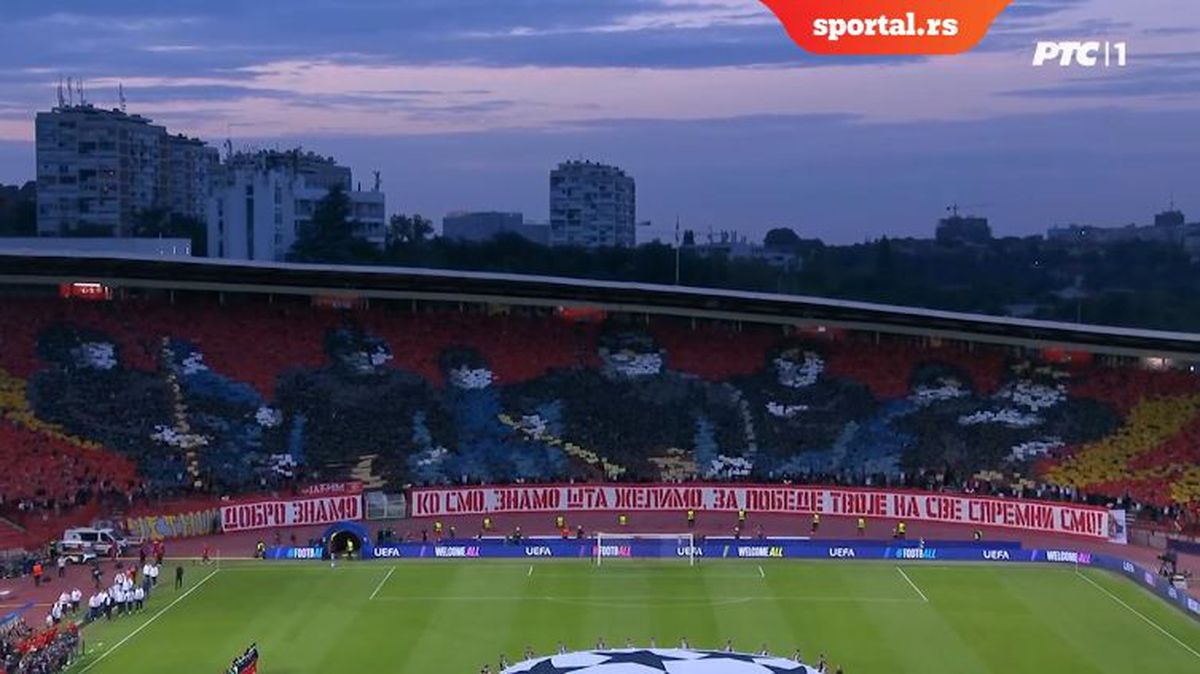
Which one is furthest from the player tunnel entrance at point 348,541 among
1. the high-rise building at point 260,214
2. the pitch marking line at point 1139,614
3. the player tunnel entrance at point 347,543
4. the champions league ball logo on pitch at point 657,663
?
the high-rise building at point 260,214

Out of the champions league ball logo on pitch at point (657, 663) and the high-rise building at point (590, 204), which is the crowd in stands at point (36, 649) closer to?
the champions league ball logo on pitch at point (657, 663)

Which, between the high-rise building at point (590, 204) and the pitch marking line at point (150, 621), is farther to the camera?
the high-rise building at point (590, 204)

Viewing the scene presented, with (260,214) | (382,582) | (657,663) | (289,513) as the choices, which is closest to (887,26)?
(657,663)

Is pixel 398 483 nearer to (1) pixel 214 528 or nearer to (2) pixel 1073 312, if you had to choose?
(1) pixel 214 528

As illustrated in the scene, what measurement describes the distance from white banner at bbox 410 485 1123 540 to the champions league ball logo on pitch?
25.8m

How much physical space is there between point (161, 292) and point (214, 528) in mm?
15335

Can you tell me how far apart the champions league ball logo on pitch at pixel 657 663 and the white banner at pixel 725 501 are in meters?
25.8

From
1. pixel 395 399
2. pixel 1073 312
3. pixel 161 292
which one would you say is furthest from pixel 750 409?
pixel 1073 312

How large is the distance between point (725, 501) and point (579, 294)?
1293 centimetres

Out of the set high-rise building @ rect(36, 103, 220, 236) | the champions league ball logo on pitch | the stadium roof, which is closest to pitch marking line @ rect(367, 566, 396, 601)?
the champions league ball logo on pitch

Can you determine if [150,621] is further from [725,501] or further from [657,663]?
[725,501]

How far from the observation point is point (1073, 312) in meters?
108

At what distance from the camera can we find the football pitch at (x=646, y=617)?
134 feet

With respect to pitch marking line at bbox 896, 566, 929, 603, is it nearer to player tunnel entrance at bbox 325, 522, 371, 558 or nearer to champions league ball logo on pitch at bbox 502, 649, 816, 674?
champions league ball logo on pitch at bbox 502, 649, 816, 674
